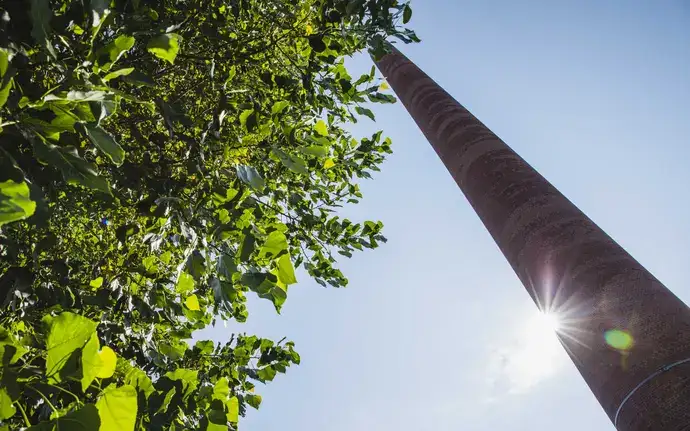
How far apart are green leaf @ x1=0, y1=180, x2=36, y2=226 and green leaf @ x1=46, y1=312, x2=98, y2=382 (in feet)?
1.02

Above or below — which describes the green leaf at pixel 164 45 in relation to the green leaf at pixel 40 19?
above

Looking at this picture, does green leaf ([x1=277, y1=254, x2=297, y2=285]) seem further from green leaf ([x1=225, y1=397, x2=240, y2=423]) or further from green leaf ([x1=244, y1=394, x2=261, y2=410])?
green leaf ([x1=244, y1=394, x2=261, y2=410])

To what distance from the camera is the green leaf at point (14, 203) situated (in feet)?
2.79

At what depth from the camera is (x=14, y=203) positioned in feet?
2.84

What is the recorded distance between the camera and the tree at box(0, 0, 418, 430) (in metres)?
1.12

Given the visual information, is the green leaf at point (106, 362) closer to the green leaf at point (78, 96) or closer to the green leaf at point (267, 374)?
the green leaf at point (78, 96)

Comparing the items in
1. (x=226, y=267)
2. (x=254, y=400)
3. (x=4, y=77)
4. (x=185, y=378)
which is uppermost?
(x=226, y=267)

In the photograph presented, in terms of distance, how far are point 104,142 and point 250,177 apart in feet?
2.02

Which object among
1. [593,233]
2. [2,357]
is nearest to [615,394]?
[593,233]

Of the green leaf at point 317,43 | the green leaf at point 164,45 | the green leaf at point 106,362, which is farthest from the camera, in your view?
the green leaf at point 317,43

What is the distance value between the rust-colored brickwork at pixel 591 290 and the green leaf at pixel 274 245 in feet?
4.27

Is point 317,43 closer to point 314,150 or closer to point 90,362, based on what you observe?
point 314,150

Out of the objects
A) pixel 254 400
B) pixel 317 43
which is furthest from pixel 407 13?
pixel 254 400

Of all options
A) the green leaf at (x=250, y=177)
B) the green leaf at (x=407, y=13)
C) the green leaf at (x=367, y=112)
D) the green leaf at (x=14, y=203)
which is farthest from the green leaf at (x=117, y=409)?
the green leaf at (x=407, y=13)
